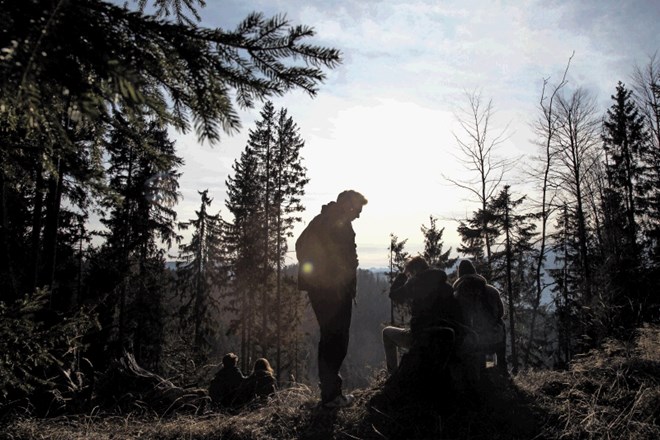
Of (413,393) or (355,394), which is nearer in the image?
(413,393)

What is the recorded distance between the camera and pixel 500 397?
11.1ft

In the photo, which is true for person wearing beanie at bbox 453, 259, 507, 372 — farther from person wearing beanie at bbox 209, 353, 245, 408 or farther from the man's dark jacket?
person wearing beanie at bbox 209, 353, 245, 408

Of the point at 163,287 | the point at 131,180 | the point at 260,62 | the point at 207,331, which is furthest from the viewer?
the point at 207,331

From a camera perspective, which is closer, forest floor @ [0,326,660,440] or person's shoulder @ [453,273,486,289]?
forest floor @ [0,326,660,440]

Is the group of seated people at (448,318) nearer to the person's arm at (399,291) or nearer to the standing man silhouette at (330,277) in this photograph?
the person's arm at (399,291)

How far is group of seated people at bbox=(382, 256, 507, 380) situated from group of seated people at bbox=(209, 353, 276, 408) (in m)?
2.19

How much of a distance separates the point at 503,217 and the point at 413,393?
903 inches

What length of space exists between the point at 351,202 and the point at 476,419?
97.5 inches

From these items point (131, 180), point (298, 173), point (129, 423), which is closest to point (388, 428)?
point (129, 423)

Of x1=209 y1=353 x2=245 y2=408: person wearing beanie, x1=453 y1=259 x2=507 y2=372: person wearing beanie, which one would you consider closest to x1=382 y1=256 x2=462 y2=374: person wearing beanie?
x1=453 y1=259 x2=507 y2=372: person wearing beanie

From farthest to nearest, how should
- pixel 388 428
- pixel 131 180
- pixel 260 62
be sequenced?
pixel 131 180, pixel 388 428, pixel 260 62

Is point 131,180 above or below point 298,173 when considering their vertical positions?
below

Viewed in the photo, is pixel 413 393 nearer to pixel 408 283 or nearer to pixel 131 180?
pixel 408 283

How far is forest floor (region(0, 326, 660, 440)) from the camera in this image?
2883 mm
